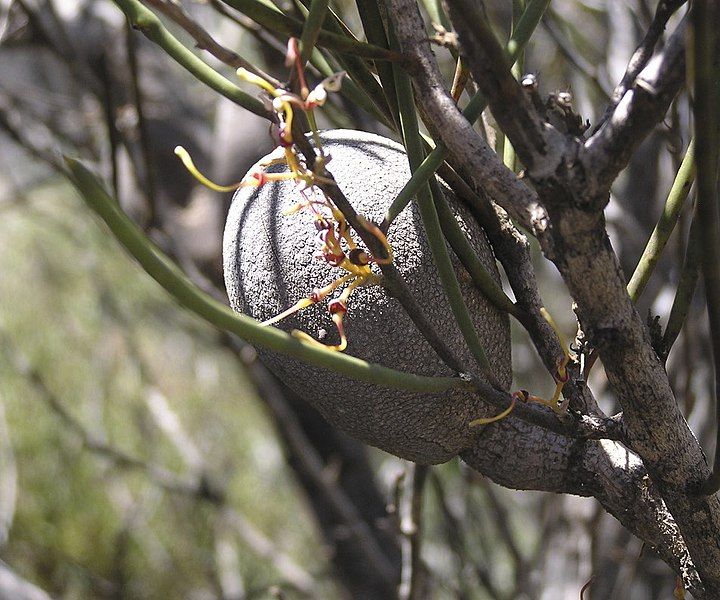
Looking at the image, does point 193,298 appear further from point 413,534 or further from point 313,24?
point 413,534

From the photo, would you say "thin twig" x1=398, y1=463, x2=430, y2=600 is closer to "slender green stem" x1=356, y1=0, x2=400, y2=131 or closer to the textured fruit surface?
the textured fruit surface

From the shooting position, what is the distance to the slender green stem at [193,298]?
250 millimetres

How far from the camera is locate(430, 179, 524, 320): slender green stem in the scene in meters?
0.38

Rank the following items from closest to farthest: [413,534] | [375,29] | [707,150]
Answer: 1. [707,150]
2. [375,29]
3. [413,534]

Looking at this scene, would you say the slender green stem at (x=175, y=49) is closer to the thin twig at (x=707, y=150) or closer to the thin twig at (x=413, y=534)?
the thin twig at (x=707, y=150)

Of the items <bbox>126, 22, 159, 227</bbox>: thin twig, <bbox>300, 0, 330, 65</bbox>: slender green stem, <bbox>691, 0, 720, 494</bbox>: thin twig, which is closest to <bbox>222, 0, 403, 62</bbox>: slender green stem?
<bbox>300, 0, 330, 65</bbox>: slender green stem

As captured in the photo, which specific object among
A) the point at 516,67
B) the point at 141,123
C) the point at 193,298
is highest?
the point at 141,123

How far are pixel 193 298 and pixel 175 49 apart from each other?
0.13 meters

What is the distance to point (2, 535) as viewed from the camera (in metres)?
1.26

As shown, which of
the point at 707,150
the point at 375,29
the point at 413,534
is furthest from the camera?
the point at 413,534

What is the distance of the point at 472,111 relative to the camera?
1.20 feet

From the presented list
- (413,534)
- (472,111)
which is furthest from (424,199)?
(413,534)

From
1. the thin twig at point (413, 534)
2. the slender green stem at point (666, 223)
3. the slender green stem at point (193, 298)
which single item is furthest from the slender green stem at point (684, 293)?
the thin twig at point (413, 534)

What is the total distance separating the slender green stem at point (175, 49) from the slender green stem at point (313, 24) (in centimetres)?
4
